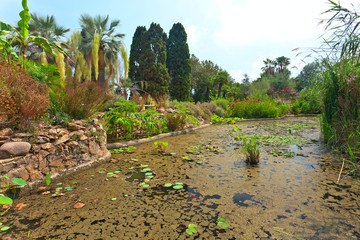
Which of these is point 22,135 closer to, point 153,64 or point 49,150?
point 49,150

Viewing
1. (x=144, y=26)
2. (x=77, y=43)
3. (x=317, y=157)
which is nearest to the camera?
(x=317, y=157)

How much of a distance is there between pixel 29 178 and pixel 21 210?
56 centimetres

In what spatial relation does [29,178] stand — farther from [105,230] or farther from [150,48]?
[150,48]

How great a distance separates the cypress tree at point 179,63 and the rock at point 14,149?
57.5 feet

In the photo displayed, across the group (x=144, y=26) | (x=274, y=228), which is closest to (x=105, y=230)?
(x=274, y=228)

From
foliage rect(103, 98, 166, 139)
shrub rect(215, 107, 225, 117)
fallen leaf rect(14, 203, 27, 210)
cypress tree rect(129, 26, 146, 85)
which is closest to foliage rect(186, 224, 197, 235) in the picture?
fallen leaf rect(14, 203, 27, 210)

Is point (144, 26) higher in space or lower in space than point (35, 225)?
higher

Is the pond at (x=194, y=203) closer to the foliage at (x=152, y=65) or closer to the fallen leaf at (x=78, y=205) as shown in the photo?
the fallen leaf at (x=78, y=205)

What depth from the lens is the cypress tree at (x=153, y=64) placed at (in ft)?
55.1

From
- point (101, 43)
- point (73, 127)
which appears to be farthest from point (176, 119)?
point (101, 43)

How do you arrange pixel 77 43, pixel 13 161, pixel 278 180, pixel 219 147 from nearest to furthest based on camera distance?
pixel 13 161 < pixel 278 180 < pixel 219 147 < pixel 77 43

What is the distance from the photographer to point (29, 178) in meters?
2.26

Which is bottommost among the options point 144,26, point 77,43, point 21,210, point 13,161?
point 21,210

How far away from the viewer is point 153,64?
1686cm
